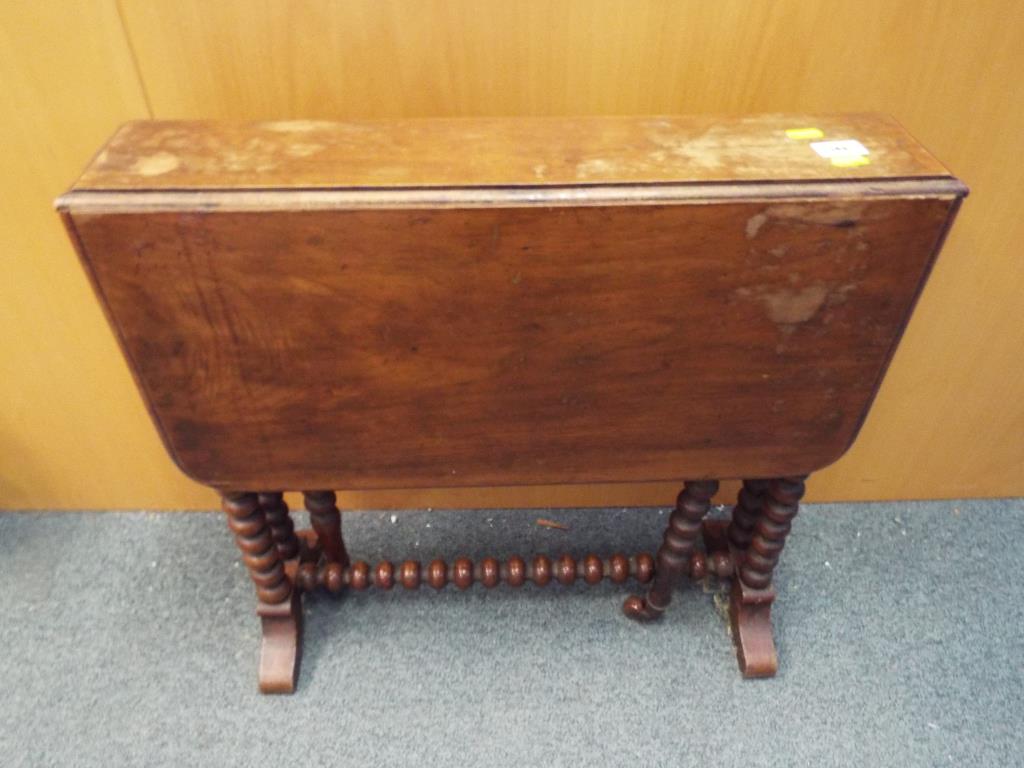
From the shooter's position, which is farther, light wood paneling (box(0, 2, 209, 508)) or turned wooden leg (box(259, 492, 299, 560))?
turned wooden leg (box(259, 492, 299, 560))

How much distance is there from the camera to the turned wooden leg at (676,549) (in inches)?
47.4

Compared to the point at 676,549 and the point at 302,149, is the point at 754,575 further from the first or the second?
the point at 302,149

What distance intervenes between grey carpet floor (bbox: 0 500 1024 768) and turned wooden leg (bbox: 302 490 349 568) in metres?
0.11

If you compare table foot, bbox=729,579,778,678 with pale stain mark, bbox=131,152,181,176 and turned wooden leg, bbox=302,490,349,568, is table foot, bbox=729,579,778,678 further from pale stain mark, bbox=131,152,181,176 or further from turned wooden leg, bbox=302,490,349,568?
pale stain mark, bbox=131,152,181,176

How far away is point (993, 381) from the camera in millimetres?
1406

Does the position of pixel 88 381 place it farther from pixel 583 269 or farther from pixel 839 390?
pixel 839 390

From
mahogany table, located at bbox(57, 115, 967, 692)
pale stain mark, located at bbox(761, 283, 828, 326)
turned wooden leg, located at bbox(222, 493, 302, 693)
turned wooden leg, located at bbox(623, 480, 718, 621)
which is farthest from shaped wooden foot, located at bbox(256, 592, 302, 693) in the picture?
pale stain mark, located at bbox(761, 283, 828, 326)

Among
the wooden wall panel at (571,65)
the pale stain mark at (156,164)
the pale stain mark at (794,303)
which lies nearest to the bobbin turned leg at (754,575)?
the pale stain mark at (794,303)

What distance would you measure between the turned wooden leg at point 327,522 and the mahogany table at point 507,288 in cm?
24

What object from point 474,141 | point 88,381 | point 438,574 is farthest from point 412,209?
point 88,381

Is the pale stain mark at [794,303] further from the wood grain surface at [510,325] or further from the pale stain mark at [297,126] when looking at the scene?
the pale stain mark at [297,126]

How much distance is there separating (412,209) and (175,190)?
25cm

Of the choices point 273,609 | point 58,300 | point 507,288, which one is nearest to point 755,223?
point 507,288

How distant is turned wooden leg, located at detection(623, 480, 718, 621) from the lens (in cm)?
121
